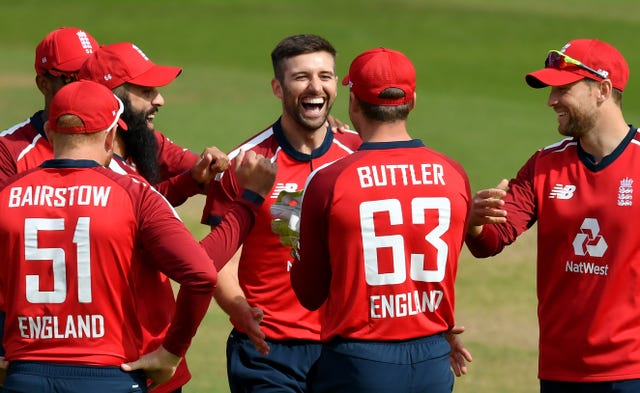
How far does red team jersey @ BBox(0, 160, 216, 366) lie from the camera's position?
5.71 metres

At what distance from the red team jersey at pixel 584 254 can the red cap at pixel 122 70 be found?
2.01 metres

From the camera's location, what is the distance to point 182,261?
5734 mm

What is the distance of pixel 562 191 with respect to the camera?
7012mm

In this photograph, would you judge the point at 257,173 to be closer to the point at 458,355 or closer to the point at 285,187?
the point at 285,187

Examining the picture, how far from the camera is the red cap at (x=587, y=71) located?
Result: 7.14 meters

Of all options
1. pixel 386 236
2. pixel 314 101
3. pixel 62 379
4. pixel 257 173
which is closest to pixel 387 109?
pixel 386 236

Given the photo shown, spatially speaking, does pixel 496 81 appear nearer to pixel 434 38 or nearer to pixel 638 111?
pixel 638 111

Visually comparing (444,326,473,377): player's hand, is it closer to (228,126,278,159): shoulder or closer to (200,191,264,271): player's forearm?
(200,191,264,271): player's forearm

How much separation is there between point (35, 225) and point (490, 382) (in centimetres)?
654

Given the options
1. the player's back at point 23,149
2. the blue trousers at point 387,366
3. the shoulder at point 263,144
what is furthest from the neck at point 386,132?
the player's back at point 23,149

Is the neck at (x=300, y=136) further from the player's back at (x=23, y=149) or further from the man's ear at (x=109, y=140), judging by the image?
the man's ear at (x=109, y=140)

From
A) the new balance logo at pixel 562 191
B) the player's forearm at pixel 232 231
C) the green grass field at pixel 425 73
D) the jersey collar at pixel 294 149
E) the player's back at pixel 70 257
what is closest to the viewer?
the player's back at pixel 70 257

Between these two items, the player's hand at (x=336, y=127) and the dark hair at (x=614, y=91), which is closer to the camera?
the dark hair at (x=614, y=91)

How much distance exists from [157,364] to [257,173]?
109 cm
